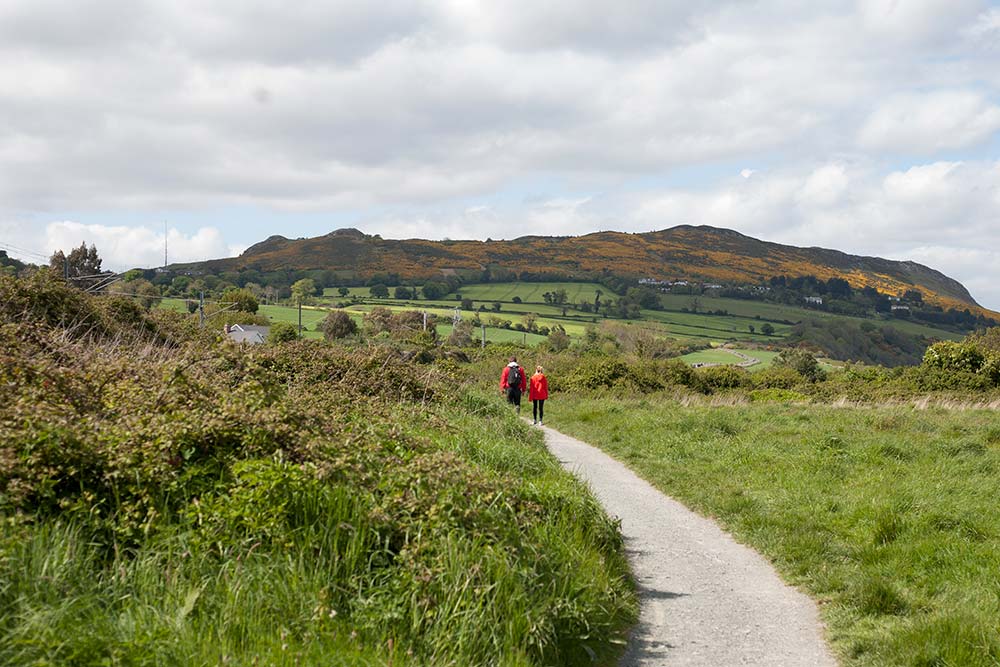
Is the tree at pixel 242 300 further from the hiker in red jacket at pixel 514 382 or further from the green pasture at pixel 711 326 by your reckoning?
the hiker in red jacket at pixel 514 382

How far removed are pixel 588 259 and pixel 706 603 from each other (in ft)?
421

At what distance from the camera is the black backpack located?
21219 millimetres

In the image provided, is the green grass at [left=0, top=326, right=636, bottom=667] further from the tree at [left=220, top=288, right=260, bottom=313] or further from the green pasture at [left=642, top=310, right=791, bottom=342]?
the green pasture at [left=642, top=310, right=791, bottom=342]

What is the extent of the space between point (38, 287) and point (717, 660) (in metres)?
13.0

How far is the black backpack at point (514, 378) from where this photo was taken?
69.6 feet

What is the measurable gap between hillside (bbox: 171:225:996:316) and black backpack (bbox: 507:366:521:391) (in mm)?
91483

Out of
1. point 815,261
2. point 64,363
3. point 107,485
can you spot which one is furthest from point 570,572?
point 815,261

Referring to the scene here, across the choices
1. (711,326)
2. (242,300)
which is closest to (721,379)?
(242,300)

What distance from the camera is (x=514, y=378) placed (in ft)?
69.8

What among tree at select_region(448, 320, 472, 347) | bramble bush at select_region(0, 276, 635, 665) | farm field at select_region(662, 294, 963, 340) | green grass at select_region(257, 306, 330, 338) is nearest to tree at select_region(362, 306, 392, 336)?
green grass at select_region(257, 306, 330, 338)

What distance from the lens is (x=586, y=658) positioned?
583 cm

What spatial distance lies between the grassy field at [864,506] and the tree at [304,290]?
77.1 m

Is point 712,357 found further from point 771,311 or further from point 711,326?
point 771,311

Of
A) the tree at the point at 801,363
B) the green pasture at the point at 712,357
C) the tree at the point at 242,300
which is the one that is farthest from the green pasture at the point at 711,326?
the tree at the point at 242,300
